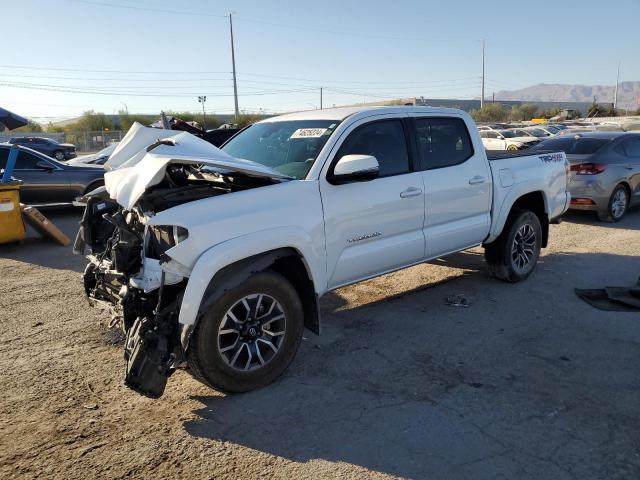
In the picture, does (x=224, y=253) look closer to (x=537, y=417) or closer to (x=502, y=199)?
(x=537, y=417)

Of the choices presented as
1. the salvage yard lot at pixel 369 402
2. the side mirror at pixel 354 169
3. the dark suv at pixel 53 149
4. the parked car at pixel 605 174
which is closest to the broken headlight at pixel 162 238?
the salvage yard lot at pixel 369 402

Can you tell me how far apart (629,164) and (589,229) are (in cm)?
180

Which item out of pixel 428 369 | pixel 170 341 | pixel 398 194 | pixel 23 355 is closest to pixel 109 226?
pixel 23 355

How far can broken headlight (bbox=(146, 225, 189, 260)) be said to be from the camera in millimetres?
3564

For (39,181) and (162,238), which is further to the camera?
(39,181)

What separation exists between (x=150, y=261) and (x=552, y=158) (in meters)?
5.23

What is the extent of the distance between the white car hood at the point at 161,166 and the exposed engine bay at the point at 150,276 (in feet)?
0.25

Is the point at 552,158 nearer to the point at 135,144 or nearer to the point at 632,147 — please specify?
the point at 135,144

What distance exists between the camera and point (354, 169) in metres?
4.14

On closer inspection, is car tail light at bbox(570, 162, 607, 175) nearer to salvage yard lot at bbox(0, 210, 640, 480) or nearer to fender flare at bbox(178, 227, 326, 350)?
salvage yard lot at bbox(0, 210, 640, 480)

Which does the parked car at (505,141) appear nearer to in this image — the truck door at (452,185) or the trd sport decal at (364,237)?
the truck door at (452,185)

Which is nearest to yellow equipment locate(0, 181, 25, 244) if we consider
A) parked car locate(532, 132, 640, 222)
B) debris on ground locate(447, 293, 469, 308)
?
debris on ground locate(447, 293, 469, 308)

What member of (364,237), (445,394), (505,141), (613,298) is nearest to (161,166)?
(364,237)

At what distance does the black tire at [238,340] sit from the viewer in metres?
3.57
